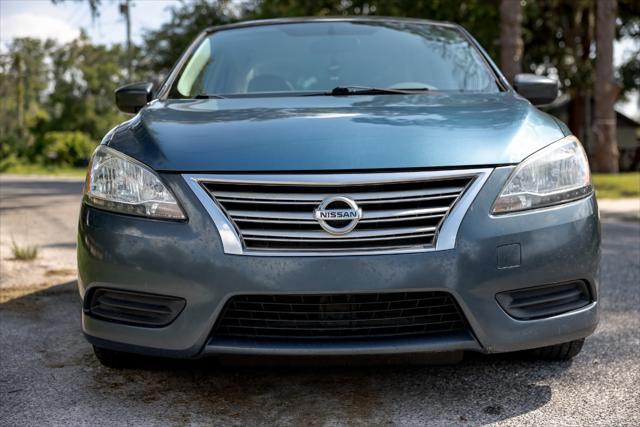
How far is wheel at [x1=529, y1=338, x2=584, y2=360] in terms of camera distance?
3.25m

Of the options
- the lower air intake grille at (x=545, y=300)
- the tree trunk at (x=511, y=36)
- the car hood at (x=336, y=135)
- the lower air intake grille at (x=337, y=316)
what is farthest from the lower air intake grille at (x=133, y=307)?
the tree trunk at (x=511, y=36)

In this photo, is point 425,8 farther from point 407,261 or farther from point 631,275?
point 407,261

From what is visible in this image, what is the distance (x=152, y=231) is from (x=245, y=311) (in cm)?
40

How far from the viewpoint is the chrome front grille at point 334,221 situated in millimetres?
2574

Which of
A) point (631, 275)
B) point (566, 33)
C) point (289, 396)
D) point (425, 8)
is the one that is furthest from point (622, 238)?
point (566, 33)

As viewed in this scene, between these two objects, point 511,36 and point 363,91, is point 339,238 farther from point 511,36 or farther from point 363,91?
point 511,36

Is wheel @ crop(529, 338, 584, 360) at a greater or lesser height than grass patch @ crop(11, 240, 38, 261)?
greater

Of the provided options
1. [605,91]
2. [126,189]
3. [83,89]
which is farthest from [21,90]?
[126,189]

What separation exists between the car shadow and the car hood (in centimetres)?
67

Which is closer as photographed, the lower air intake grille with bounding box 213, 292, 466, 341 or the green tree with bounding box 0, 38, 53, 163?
the lower air intake grille with bounding box 213, 292, 466, 341

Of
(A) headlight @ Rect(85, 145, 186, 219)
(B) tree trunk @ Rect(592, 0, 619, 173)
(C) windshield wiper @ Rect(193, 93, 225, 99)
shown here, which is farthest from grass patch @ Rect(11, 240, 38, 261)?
(B) tree trunk @ Rect(592, 0, 619, 173)

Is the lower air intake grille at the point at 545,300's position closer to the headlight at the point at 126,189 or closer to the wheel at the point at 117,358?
the headlight at the point at 126,189

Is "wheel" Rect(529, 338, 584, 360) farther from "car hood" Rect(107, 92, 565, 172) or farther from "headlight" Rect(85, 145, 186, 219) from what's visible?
"headlight" Rect(85, 145, 186, 219)

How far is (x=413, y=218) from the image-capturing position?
2600 mm
